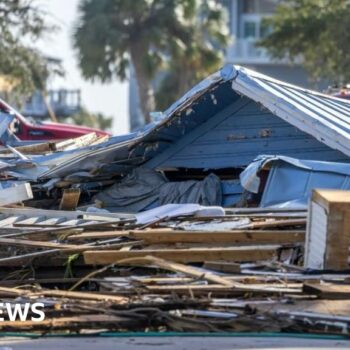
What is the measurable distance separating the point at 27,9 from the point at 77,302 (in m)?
24.2

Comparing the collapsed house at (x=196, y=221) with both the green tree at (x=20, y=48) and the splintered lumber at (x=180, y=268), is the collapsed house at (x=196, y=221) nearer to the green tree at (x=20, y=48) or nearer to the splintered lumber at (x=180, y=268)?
the splintered lumber at (x=180, y=268)

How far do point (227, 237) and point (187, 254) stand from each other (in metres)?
0.46

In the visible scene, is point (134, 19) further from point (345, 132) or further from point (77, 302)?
point (77, 302)

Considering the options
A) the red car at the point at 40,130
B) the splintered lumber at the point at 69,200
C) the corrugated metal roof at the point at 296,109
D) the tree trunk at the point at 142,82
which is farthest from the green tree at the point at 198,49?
the splintered lumber at the point at 69,200

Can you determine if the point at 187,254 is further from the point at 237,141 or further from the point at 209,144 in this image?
the point at 209,144

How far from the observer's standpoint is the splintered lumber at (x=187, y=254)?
25.7 feet

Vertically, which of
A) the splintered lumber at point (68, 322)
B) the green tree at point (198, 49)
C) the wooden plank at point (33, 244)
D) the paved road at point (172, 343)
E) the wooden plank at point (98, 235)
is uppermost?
the green tree at point (198, 49)

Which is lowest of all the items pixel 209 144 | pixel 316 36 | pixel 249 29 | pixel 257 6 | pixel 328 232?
pixel 328 232

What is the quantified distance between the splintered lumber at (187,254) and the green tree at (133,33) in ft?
95.7

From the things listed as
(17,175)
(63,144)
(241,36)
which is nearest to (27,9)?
(63,144)

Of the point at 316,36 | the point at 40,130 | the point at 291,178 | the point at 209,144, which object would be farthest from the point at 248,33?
the point at 291,178

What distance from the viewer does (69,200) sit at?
1083 cm

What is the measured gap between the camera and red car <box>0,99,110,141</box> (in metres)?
17.2

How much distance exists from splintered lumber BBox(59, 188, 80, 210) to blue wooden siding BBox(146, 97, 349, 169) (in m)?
1.39
